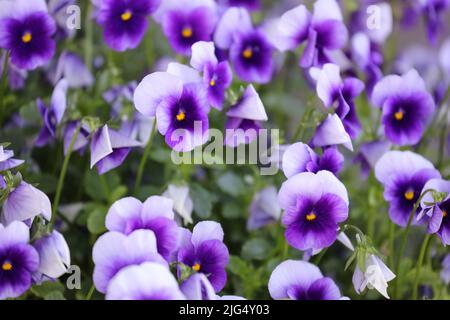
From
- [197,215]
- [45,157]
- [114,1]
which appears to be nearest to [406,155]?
[197,215]

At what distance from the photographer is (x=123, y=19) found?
1.09 metres

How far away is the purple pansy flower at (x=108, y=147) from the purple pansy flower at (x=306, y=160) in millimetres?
210

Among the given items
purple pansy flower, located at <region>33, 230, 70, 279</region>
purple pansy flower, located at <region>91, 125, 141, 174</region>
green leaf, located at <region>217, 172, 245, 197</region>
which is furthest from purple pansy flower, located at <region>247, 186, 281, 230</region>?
purple pansy flower, located at <region>33, 230, 70, 279</region>

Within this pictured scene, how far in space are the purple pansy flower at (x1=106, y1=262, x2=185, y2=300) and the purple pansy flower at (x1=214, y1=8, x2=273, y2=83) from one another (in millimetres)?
477

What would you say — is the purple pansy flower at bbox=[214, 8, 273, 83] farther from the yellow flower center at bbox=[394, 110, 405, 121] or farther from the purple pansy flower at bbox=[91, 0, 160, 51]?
the yellow flower center at bbox=[394, 110, 405, 121]

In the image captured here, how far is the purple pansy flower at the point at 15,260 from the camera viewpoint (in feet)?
2.78

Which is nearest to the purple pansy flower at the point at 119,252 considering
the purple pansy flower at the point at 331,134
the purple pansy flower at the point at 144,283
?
the purple pansy flower at the point at 144,283

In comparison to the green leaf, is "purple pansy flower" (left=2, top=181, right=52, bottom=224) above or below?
below

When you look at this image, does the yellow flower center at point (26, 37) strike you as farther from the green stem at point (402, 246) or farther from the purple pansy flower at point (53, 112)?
the green stem at point (402, 246)

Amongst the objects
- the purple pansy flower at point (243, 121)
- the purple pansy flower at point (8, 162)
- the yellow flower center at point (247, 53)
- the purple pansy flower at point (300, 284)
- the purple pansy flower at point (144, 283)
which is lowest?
→ the purple pansy flower at point (144, 283)

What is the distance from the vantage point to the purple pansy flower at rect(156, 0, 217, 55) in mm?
1104

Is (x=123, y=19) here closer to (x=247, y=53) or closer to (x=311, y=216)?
(x=247, y=53)

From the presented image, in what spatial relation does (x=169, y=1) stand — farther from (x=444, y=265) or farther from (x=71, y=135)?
(x=444, y=265)

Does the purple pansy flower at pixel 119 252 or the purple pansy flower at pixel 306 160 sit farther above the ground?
the purple pansy flower at pixel 306 160
